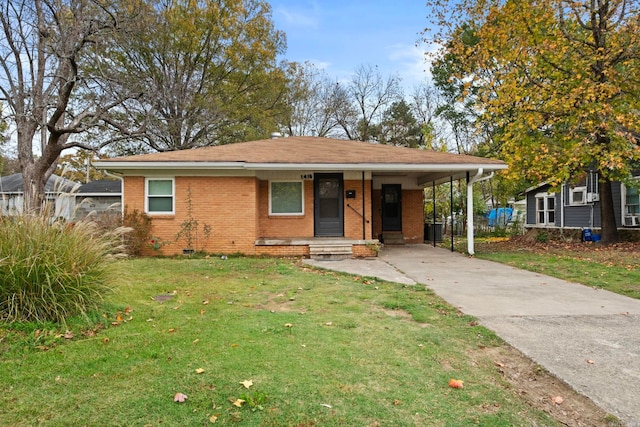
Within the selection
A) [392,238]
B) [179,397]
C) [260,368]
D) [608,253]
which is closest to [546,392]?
[260,368]

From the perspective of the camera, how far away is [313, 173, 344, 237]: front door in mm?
12719

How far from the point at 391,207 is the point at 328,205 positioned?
387cm

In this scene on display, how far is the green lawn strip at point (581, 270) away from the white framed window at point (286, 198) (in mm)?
5879

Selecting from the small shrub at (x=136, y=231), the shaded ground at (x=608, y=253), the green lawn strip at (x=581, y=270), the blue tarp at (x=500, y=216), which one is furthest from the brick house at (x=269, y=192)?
the blue tarp at (x=500, y=216)

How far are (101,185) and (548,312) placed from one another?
2840 cm

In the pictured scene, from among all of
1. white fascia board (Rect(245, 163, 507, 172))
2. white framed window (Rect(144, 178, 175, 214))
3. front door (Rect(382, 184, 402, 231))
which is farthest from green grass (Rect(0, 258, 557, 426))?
front door (Rect(382, 184, 402, 231))

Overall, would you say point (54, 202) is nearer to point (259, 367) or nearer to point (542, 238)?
point (259, 367)

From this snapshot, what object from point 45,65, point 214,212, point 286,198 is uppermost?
point 45,65

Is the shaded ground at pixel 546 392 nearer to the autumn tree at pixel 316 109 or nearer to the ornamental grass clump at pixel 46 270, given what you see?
the ornamental grass clump at pixel 46 270

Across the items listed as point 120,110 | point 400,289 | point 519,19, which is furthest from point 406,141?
point 400,289

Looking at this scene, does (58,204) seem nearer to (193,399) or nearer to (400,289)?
(193,399)

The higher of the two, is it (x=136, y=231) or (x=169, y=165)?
(x=169, y=165)

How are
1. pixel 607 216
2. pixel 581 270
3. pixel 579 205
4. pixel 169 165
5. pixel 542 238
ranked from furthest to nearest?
pixel 579 205 → pixel 542 238 → pixel 607 216 → pixel 169 165 → pixel 581 270

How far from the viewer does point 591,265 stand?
9977 mm
